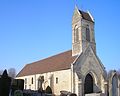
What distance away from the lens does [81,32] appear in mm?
41375

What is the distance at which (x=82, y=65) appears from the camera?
39.9 m

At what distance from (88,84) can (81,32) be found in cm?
935

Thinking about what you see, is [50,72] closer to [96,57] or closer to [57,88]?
[57,88]

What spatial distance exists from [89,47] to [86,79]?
578 cm

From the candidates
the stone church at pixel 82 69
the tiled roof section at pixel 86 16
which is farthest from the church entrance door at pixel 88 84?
the tiled roof section at pixel 86 16

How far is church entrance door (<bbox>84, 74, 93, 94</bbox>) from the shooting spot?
132 feet

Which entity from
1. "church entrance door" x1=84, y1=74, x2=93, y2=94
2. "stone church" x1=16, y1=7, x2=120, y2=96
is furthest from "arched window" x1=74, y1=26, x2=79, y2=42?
"church entrance door" x1=84, y1=74, x2=93, y2=94

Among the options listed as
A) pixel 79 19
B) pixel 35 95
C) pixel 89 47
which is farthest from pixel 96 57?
pixel 35 95

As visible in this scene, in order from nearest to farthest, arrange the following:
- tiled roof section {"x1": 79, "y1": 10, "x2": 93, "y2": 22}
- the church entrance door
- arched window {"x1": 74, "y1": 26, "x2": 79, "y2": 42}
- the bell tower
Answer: the church entrance door < the bell tower < arched window {"x1": 74, "y1": 26, "x2": 79, "y2": 42} < tiled roof section {"x1": 79, "y1": 10, "x2": 93, "y2": 22}

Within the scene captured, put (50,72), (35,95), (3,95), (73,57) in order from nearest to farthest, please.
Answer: (3,95)
(35,95)
(73,57)
(50,72)

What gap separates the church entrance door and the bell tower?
4.80m

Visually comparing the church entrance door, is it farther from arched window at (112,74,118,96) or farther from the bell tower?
the bell tower

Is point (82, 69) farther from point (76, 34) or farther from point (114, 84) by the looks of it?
point (114, 84)

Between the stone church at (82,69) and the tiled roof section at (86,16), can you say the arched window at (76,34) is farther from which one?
the tiled roof section at (86,16)
